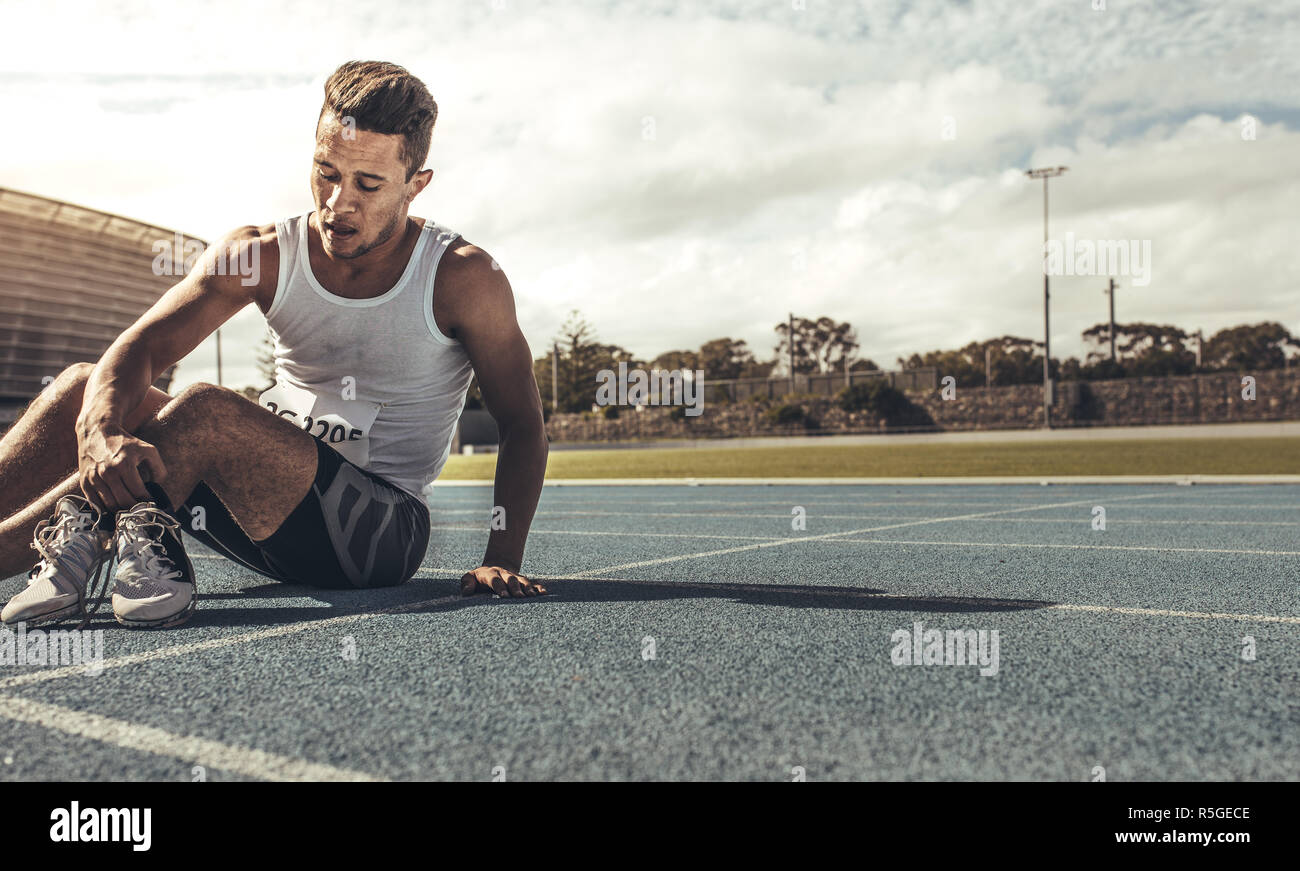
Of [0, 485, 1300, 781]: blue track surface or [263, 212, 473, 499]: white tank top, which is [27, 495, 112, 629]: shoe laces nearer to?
[0, 485, 1300, 781]: blue track surface

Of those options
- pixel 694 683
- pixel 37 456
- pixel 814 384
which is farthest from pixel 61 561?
pixel 814 384

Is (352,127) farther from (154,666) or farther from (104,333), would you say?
(104,333)

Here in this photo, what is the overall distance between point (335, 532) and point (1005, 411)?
2296 inches

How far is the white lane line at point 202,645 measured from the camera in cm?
268

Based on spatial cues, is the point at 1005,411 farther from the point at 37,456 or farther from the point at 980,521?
the point at 37,456

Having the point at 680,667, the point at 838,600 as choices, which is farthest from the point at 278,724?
the point at 838,600

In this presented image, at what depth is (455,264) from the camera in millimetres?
3543

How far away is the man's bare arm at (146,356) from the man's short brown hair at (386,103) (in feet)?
1.93

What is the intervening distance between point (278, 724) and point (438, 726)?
0.38 metres

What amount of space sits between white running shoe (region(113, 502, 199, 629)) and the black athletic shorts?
293 millimetres

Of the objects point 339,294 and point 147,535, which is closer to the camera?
point 147,535

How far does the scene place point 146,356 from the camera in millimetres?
3209

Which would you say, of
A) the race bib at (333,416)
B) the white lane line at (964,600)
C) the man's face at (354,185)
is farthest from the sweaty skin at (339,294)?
the white lane line at (964,600)

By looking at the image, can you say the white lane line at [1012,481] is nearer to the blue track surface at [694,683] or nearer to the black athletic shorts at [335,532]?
the blue track surface at [694,683]
